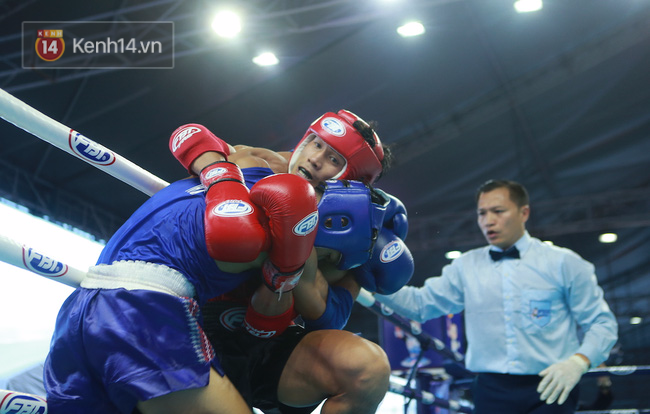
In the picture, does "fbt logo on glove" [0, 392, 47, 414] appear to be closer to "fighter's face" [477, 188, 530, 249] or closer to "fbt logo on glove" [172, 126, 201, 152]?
"fbt logo on glove" [172, 126, 201, 152]

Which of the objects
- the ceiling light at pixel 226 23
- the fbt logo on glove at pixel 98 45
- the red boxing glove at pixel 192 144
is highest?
the ceiling light at pixel 226 23

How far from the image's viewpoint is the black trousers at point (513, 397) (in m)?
2.26

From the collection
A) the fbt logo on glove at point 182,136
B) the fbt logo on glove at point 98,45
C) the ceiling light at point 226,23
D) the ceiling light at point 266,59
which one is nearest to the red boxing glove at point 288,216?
the fbt logo on glove at point 182,136

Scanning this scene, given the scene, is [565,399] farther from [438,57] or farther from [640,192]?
[640,192]

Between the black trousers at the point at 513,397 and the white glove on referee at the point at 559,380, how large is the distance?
13cm


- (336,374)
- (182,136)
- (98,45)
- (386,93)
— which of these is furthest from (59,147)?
(386,93)

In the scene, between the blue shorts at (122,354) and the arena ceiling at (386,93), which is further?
the arena ceiling at (386,93)

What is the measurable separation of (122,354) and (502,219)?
6.45 feet

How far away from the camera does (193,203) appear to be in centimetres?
121

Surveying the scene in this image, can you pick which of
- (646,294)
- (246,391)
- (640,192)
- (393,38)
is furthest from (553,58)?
(646,294)

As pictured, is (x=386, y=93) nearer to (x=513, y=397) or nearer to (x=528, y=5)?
(x=528, y=5)

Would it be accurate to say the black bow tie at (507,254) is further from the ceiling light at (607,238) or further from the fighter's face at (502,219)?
the ceiling light at (607,238)

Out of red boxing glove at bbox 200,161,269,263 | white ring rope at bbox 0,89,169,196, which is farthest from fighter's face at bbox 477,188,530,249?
red boxing glove at bbox 200,161,269,263

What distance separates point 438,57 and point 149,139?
3.50 meters
